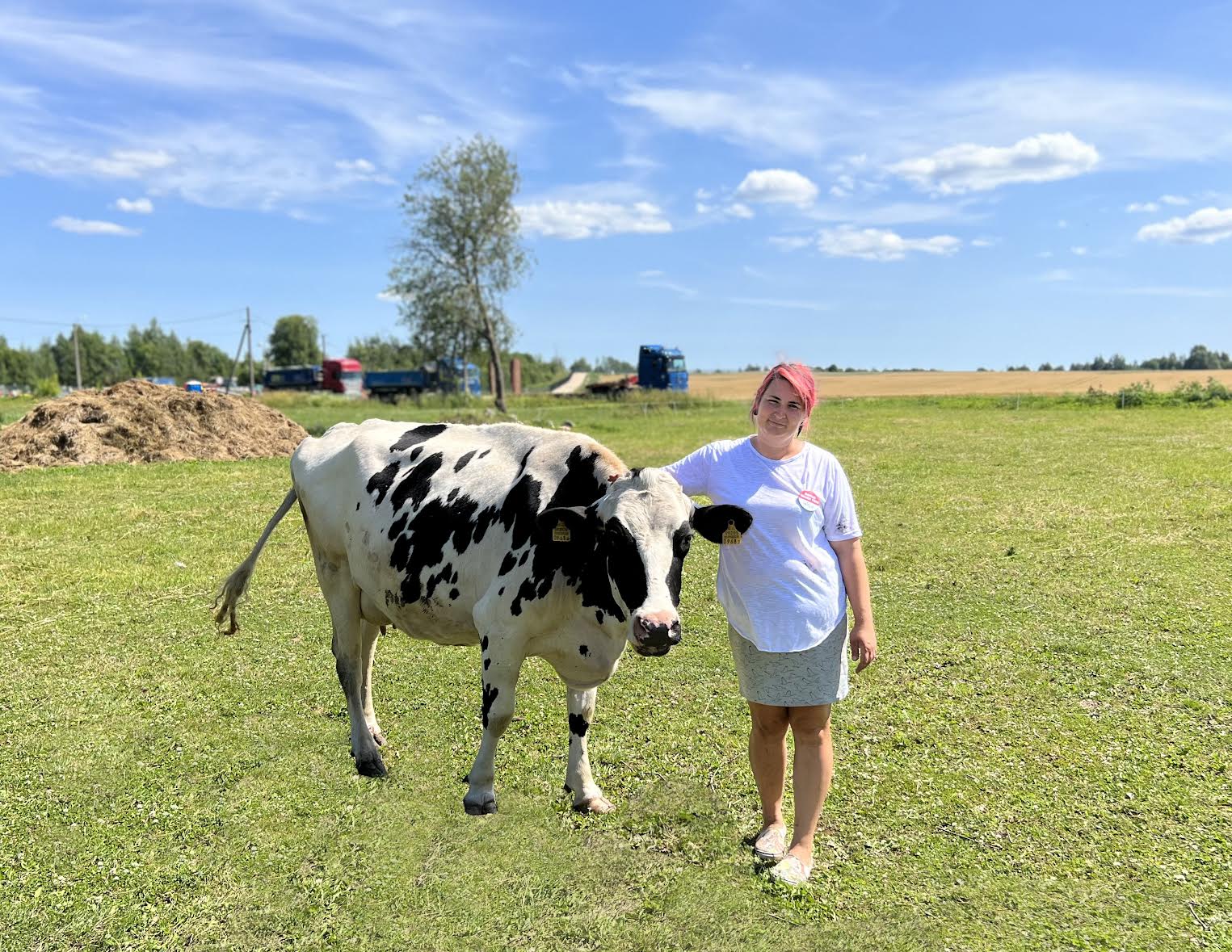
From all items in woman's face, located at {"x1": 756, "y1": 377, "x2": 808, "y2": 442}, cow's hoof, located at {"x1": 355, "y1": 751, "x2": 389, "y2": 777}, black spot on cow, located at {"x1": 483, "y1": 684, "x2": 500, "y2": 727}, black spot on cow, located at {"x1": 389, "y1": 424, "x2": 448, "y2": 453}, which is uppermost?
woman's face, located at {"x1": 756, "y1": 377, "x2": 808, "y2": 442}

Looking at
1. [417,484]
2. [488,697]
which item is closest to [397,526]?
[417,484]

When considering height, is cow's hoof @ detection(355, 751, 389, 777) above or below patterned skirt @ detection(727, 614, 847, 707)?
below

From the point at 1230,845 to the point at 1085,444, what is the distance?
20851 millimetres

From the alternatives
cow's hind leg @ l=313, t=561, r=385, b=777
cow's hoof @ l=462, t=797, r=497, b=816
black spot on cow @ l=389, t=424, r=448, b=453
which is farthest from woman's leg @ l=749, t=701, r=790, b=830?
black spot on cow @ l=389, t=424, r=448, b=453

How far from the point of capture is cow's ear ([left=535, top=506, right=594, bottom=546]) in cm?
406

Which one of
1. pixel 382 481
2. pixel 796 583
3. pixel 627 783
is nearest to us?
pixel 796 583

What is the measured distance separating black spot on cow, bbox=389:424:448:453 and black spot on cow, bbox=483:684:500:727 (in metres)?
1.86

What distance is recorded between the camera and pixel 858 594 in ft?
13.0

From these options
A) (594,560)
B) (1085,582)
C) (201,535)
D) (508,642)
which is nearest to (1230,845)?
(594,560)

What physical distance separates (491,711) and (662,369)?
57.0m

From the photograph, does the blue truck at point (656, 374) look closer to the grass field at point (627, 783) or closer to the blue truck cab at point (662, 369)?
the blue truck cab at point (662, 369)

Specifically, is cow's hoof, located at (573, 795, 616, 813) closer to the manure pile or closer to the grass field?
the grass field

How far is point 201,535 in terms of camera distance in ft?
39.6

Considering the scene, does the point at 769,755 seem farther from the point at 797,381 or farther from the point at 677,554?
the point at 797,381
